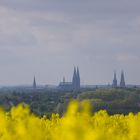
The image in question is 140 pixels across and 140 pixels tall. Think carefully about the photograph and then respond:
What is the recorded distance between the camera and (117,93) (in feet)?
326

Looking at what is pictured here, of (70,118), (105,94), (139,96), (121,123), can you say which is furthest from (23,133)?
(139,96)

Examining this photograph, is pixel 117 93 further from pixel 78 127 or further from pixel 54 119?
pixel 78 127

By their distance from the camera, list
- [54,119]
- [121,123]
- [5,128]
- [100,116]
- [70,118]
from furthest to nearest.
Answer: [54,119] → [121,123] → [100,116] → [5,128] → [70,118]

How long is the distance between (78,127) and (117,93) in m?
94.8

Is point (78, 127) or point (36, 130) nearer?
point (78, 127)

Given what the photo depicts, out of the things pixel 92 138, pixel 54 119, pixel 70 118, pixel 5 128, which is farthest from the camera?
pixel 54 119

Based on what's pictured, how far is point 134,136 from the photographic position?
22.1 feet

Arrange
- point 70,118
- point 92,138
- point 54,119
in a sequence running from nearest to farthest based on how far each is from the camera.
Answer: point 92,138 → point 70,118 → point 54,119

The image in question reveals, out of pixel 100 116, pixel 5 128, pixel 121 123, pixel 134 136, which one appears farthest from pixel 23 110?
pixel 121 123

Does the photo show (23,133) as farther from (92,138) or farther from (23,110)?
(23,110)

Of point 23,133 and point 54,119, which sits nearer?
point 23,133

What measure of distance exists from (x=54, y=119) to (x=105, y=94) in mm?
79713

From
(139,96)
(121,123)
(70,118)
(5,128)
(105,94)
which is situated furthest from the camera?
(139,96)

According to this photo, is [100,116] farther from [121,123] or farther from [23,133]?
[23,133]
